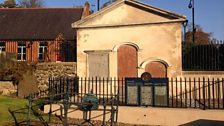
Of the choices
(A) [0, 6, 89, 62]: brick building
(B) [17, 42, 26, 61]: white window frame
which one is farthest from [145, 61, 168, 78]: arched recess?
(B) [17, 42, 26, 61]: white window frame

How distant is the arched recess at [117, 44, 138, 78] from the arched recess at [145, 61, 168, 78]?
789 millimetres

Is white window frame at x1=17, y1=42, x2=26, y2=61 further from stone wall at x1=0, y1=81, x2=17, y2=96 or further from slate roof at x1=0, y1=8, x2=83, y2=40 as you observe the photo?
stone wall at x1=0, y1=81, x2=17, y2=96

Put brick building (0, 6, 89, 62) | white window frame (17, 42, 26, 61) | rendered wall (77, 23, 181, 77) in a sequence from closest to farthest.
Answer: rendered wall (77, 23, 181, 77)
brick building (0, 6, 89, 62)
white window frame (17, 42, 26, 61)

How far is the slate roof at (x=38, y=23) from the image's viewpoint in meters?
27.5

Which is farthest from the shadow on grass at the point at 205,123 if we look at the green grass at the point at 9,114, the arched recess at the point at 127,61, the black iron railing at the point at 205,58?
the black iron railing at the point at 205,58

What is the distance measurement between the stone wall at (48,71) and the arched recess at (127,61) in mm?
3456

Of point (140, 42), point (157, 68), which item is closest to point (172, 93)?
point (157, 68)

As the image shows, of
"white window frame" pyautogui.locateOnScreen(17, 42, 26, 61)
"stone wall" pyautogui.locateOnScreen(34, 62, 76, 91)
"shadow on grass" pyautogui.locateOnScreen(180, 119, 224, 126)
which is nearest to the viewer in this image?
"shadow on grass" pyautogui.locateOnScreen(180, 119, 224, 126)

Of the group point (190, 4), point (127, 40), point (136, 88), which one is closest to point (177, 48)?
point (127, 40)

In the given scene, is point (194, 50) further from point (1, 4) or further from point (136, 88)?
point (1, 4)

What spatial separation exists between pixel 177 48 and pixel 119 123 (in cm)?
690

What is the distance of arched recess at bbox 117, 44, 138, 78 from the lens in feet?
58.5

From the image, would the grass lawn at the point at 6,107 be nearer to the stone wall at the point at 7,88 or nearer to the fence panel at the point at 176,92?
the fence panel at the point at 176,92

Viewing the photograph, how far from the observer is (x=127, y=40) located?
18.0 meters
